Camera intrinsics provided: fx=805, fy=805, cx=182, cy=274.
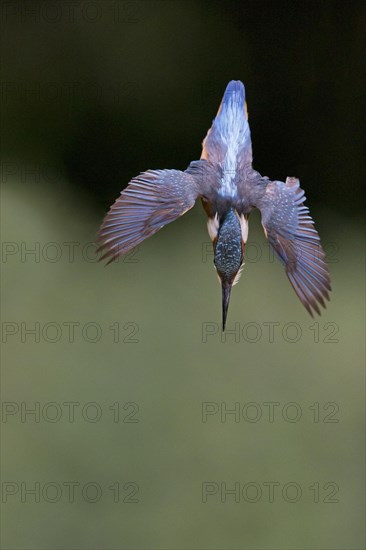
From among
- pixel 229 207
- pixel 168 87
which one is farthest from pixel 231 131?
pixel 168 87

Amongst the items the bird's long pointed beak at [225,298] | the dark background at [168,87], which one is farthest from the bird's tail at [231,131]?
the dark background at [168,87]

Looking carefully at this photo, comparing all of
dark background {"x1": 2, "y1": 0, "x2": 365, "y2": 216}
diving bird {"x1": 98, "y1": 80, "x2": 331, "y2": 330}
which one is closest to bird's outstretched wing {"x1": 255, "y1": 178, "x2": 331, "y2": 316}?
diving bird {"x1": 98, "y1": 80, "x2": 331, "y2": 330}

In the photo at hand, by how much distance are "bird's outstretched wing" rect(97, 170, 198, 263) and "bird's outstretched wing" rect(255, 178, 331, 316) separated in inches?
3.6

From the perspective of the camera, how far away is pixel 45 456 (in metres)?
4.14

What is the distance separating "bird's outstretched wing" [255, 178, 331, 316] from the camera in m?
0.78

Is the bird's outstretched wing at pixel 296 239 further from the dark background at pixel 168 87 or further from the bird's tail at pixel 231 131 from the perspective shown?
the dark background at pixel 168 87

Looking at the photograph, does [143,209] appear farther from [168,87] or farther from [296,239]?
[168,87]

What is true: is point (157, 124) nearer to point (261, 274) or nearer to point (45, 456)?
point (261, 274)

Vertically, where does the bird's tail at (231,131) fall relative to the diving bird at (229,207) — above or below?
above

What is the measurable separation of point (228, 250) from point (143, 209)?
10 centimetres

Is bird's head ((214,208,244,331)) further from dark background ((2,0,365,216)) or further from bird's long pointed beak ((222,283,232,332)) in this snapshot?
dark background ((2,0,365,216))

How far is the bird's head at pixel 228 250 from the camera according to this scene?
31.4 inches

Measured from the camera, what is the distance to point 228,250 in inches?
31.9

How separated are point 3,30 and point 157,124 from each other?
4.18 feet
